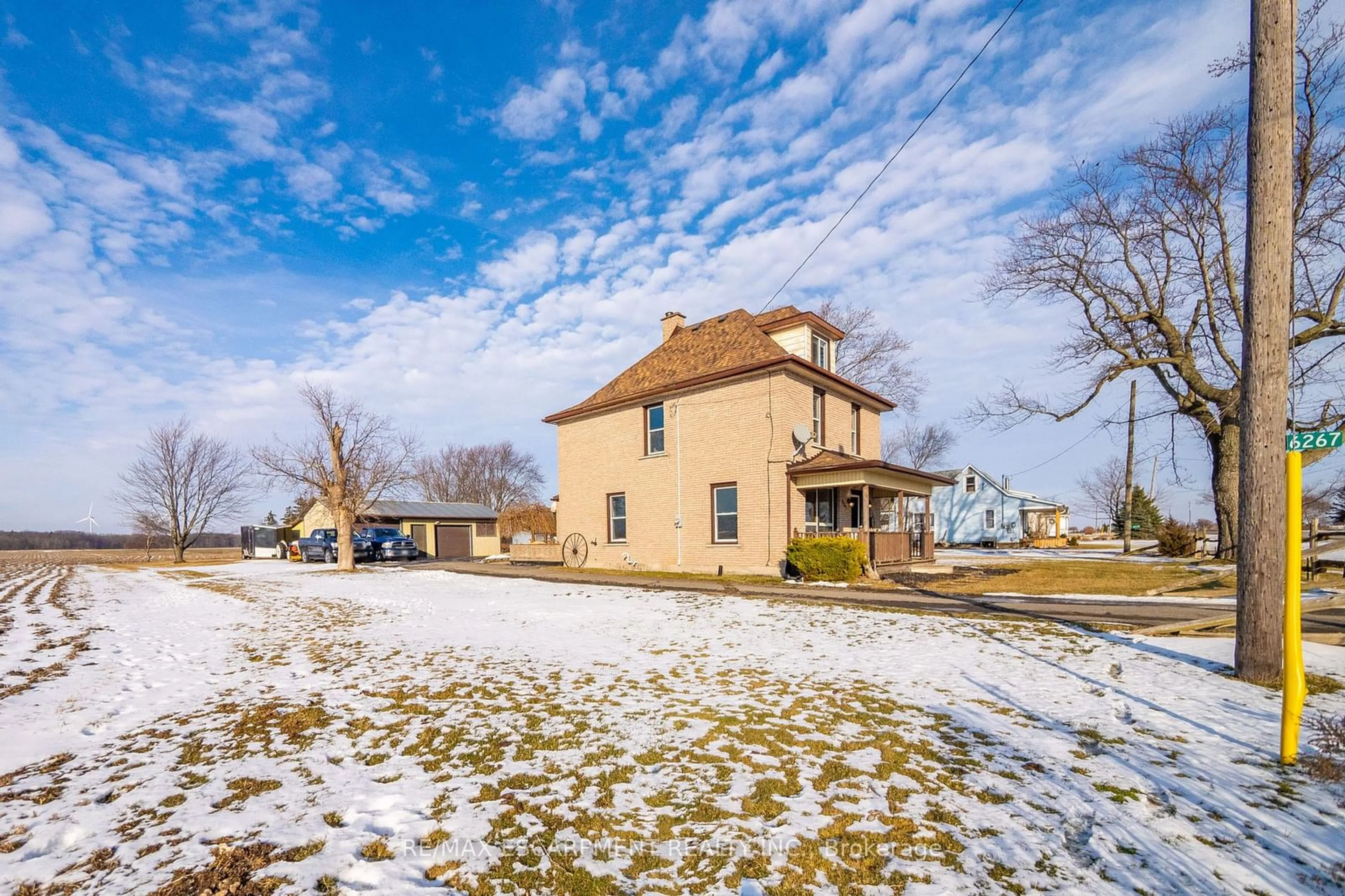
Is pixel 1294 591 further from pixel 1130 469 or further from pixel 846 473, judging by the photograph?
pixel 1130 469

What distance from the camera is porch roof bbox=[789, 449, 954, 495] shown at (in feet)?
53.7

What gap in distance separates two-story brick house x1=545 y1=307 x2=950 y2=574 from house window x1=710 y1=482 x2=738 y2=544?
4cm

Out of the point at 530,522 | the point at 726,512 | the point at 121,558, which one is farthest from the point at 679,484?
the point at 121,558

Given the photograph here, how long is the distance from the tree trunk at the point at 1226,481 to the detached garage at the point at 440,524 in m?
35.5

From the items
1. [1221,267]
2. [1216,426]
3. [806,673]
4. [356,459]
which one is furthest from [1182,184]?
[356,459]

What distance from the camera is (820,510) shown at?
19328 millimetres

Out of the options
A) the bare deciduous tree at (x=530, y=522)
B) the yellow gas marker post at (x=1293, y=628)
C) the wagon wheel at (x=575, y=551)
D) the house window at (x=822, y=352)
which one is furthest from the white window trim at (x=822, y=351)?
the bare deciduous tree at (x=530, y=522)

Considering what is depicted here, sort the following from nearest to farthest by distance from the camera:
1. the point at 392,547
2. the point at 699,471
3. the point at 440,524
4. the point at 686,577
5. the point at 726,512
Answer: the point at 686,577 < the point at 726,512 < the point at 699,471 < the point at 392,547 < the point at 440,524

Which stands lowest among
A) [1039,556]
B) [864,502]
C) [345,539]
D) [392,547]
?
[1039,556]

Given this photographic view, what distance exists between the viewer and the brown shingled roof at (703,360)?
18625 mm

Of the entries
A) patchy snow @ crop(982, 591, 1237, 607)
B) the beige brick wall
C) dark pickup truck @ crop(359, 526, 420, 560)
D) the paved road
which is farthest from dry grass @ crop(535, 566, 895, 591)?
dark pickup truck @ crop(359, 526, 420, 560)

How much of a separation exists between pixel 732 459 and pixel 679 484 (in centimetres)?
230

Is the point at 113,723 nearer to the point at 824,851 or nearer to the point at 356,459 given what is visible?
the point at 824,851

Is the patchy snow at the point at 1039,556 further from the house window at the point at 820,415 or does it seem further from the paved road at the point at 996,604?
the paved road at the point at 996,604
